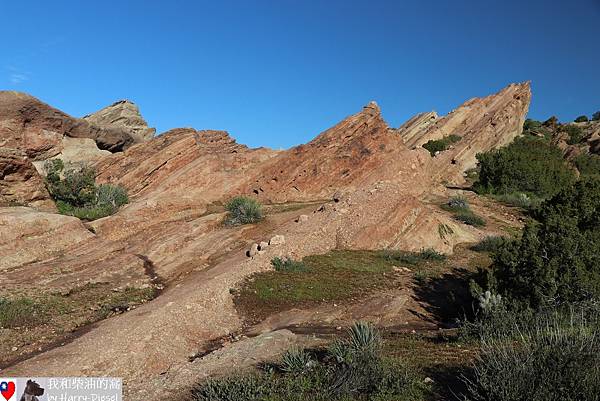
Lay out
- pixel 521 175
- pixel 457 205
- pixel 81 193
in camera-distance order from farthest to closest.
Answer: pixel 521 175 < pixel 457 205 < pixel 81 193

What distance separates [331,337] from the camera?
1045 centimetres

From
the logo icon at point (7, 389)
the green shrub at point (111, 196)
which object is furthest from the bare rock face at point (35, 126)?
A: the logo icon at point (7, 389)

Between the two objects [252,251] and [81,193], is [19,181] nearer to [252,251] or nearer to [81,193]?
[81,193]

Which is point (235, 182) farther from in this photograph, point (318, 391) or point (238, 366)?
point (318, 391)

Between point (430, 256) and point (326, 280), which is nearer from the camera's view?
point (326, 280)

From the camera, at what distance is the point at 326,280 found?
1481cm

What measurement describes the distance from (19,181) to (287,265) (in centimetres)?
1569

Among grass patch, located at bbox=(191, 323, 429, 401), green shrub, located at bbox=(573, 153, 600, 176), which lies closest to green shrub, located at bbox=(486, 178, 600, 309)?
grass patch, located at bbox=(191, 323, 429, 401)

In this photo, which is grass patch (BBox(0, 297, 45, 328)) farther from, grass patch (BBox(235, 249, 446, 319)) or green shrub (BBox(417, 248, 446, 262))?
green shrub (BBox(417, 248, 446, 262))

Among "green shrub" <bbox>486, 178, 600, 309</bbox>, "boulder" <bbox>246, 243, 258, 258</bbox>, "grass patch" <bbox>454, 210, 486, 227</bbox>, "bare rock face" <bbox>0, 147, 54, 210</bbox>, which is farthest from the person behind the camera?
"grass patch" <bbox>454, 210, 486, 227</bbox>

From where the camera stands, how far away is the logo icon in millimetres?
7489

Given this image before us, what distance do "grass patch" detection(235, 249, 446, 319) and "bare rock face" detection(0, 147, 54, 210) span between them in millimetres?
14731

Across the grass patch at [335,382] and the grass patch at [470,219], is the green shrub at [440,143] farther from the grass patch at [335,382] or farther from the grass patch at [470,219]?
the grass patch at [335,382]

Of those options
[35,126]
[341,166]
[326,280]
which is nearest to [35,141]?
[35,126]
